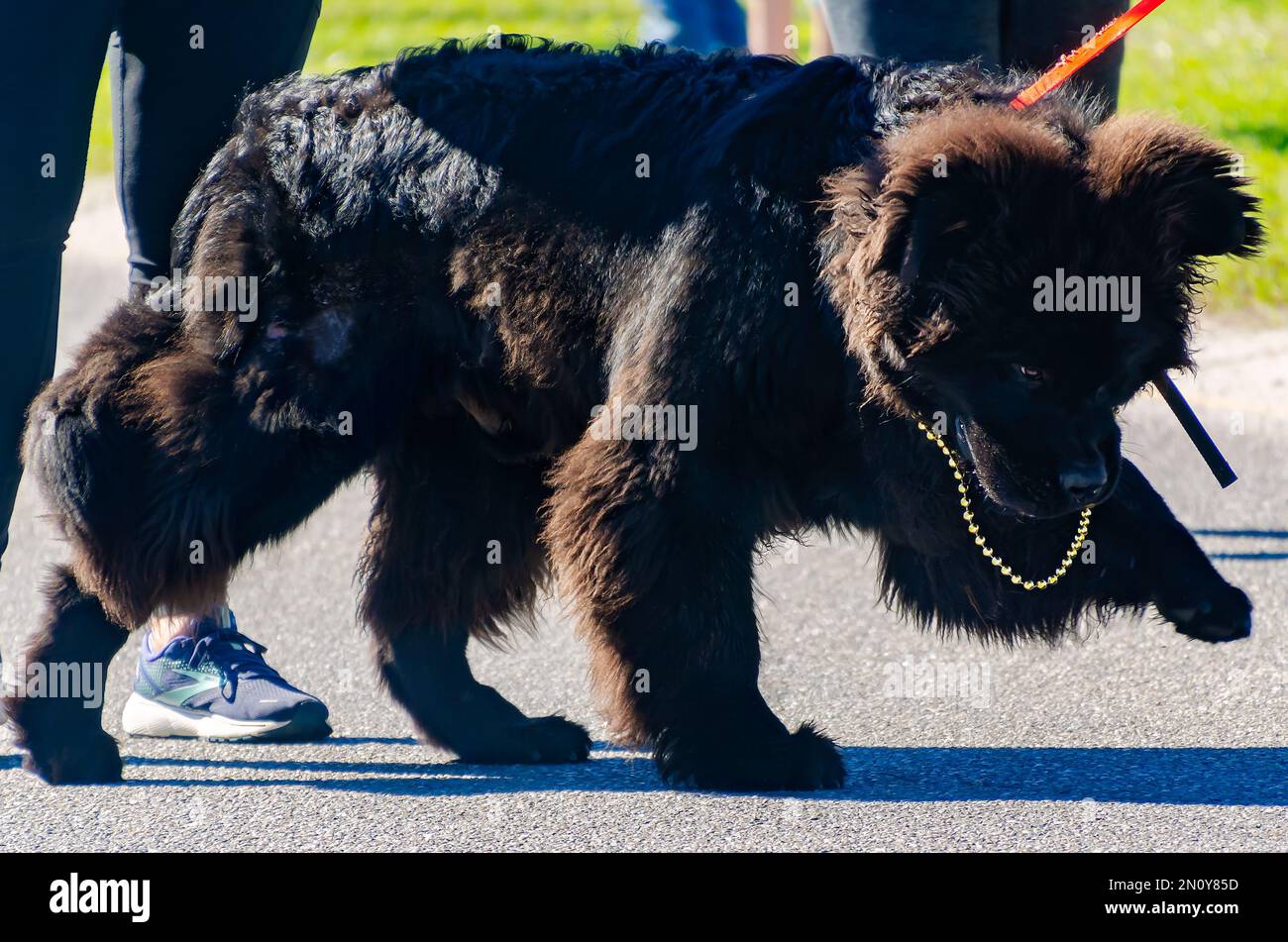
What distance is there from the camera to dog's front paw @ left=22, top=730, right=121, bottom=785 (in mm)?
3545

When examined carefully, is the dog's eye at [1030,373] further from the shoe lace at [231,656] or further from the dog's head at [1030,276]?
the shoe lace at [231,656]

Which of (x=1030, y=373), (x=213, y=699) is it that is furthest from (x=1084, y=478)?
(x=213, y=699)

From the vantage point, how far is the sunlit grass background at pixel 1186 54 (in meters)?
7.79

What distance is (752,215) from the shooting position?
10.9 ft

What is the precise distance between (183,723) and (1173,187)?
90.7 inches

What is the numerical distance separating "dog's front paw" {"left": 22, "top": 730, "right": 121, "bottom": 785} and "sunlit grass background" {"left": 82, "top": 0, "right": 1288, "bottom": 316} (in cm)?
380

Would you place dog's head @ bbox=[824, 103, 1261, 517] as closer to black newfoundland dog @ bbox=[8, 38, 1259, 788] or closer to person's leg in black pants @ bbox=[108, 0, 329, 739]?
black newfoundland dog @ bbox=[8, 38, 1259, 788]

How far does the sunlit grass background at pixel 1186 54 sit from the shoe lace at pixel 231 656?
3265 mm

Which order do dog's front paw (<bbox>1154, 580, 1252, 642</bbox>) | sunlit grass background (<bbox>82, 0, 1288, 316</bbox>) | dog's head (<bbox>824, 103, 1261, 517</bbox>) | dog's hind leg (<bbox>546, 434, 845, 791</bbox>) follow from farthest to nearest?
1. sunlit grass background (<bbox>82, 0, 1288, 316</bbox>)
2. dog's front paw (<bbox>1154, 580, 1252, 642</bbox>)
3. dog's hind leg (<bbox>546, 434, 845, 791</bbox>)
4. dog's head (<bbox>824, 103, 1261, 517</bbox>)

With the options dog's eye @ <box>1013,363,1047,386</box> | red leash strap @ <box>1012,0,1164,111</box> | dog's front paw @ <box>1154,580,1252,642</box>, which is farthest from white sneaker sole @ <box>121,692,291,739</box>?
red leash strap @ <box>1012,0,1164,111</box>

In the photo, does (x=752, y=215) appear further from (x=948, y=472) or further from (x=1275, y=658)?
(x=1275, y=658)

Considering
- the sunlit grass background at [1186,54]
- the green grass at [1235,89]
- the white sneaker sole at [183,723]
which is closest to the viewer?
the white sneaker sole at [183,723]

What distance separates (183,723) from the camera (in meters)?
3.91

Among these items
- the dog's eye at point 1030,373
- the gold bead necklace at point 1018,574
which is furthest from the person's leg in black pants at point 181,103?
the dog's eye at point 1030,373
